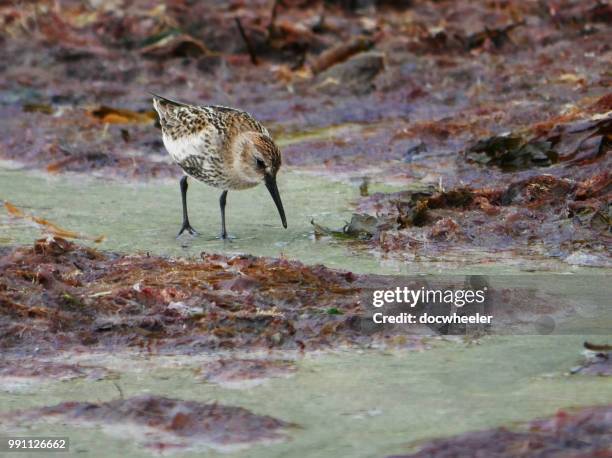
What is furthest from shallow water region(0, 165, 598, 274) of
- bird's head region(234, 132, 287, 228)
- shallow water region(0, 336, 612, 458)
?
shallow water region(0, 336, 612, 458)

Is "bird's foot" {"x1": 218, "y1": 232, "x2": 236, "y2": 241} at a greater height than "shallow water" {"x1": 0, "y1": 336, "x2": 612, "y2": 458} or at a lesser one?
greater

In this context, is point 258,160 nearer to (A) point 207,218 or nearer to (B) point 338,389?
(A) point 207,218

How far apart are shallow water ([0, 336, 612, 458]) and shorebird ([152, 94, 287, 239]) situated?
8.14 ft

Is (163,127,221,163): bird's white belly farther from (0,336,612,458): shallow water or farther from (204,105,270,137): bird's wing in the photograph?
(0,336,612,458): shallow water

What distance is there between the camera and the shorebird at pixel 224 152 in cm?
713

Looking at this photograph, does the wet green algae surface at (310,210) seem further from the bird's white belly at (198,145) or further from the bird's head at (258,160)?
the bird's white belly at (198,145)

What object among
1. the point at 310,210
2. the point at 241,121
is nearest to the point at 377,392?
the point at 241,121

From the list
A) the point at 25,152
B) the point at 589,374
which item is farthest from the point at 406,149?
the point at 589,374

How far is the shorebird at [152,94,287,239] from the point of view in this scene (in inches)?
281

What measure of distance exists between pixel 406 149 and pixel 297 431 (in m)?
5.60

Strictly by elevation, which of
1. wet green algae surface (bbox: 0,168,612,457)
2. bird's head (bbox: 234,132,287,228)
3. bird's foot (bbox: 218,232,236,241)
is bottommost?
wet green algae surface (bbox: 0,168,612,457)

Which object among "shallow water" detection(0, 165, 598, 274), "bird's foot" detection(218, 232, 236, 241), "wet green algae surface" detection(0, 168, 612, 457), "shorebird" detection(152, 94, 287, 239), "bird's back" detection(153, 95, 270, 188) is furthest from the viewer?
"bird's back" detection(153, 95, 270, 188)

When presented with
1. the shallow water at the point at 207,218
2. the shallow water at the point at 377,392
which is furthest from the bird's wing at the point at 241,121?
the shallow water at the point at 377,392

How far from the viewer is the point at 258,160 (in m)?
7.12
